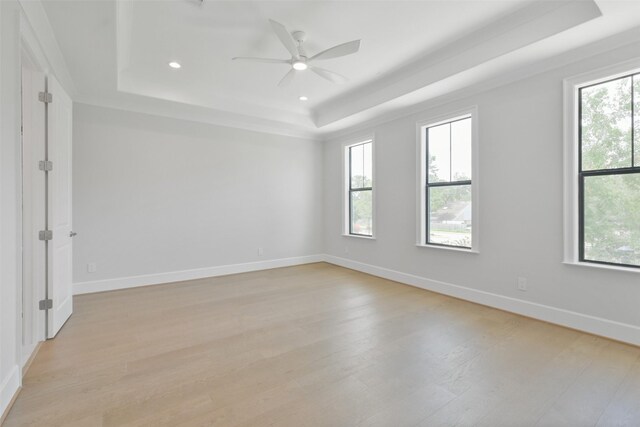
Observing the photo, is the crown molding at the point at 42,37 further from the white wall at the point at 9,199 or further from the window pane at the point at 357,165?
the window pane at the point at 357,165

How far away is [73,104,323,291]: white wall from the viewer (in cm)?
415

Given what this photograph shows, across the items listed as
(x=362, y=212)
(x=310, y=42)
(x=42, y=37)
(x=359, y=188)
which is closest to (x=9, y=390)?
(x=42, y=37)

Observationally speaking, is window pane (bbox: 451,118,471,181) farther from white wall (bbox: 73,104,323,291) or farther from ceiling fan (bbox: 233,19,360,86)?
white wall (bbox: 73,104,323,291)

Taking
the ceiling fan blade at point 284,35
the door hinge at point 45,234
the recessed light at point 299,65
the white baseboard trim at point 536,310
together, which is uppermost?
the ceiling fan blade at point 284,35

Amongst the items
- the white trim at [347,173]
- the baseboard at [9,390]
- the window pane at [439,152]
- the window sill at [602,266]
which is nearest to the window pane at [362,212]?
the white trim at [347,173]

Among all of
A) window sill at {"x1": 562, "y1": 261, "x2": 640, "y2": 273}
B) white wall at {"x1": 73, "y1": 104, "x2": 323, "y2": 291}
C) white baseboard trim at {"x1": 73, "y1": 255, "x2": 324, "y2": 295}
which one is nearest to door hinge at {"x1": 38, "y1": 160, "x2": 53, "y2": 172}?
white wall at {"x1": 73, "y1": 104, "x2": 323, "y2": 291}

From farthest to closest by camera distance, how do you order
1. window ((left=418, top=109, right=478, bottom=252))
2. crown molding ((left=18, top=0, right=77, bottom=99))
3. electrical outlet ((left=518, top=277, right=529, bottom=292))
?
window ((left=418, top=109, right=478, bottom=252)) < electrical outlet ((left=518, top=277, right=529, bottom=292)) < crown molding ((left=18, top=0, right=77, bottom=99))

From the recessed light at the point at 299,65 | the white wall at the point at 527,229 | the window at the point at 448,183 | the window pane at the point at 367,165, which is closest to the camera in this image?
the white wall at the point at 527,229

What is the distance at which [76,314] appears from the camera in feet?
10.8

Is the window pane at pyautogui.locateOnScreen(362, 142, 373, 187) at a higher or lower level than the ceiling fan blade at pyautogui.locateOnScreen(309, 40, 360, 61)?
lower

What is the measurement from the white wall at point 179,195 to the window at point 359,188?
0.88 meters

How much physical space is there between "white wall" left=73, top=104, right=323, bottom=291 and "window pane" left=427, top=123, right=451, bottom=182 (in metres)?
2.67

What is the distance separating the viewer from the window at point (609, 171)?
8.69 feet

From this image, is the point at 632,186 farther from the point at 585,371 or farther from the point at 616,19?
the point at 585,371
